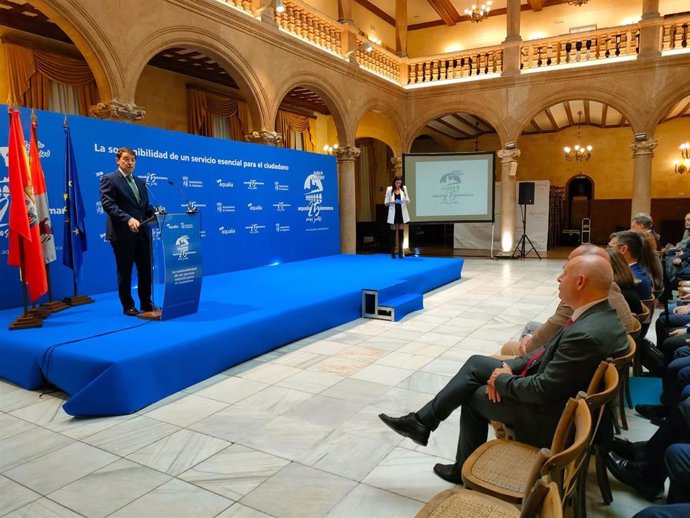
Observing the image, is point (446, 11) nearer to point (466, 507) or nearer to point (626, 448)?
point (626, 448)

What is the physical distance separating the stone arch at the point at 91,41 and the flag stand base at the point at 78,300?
2.75m

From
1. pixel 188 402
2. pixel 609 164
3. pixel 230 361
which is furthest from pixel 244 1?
pixel 609 164

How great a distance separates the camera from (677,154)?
14.9 m

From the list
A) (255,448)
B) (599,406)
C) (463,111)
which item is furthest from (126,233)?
(463,111)

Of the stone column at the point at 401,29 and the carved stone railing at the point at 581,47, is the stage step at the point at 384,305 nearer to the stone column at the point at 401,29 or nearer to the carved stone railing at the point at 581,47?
the carved stone railing at the point at 581,47

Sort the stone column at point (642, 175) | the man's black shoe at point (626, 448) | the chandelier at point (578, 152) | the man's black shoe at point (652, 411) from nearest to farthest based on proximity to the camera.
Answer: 1. the man's black shoe at point (626, 448)
2. the man's black shoe at point (652, 411)
3. the stone column at point (642, 175)
4. the chandelier at point (578, 152)

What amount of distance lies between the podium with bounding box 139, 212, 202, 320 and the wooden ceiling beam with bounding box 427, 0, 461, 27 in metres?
12.1

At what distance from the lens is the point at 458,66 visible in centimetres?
1217

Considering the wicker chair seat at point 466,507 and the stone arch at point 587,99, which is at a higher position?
the stone arch at point 587,99

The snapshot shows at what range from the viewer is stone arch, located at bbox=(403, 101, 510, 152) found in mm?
11717

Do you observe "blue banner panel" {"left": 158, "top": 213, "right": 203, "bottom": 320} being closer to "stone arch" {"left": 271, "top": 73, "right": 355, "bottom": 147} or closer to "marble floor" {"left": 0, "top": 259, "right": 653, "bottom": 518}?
"marble floor" {"left": 0, "top": 259, "right": 653, "bottom": 518}

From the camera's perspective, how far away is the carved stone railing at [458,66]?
11789 mm

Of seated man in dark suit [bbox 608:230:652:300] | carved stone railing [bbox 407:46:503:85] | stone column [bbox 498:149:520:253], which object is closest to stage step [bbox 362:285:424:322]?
seated man in dark suit [bbox 608:230:652:300]

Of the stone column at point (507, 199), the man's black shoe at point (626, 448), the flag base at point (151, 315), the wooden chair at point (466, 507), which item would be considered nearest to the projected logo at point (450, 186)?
the stone column at point (507, 199)
